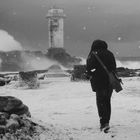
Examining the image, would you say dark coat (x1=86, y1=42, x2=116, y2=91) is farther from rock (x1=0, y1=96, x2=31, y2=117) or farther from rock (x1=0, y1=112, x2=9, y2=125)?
rock (x1=0, y1=112, x2=9, y2=125)

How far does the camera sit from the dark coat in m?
7.84

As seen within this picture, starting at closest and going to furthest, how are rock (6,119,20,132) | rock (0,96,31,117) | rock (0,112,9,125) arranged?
rock (6,119,20,132) → rock (0,112,9,125) → rock (0,96,31,117)

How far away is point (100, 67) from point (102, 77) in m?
0.19

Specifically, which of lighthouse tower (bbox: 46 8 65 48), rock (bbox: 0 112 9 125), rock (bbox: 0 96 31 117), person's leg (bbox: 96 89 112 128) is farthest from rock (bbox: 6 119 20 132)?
lighthouse tower (bbox: 46 8 65 48)

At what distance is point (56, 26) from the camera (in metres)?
86.6

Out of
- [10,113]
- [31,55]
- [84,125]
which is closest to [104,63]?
[84,125]

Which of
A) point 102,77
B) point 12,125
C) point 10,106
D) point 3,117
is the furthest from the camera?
point 10,106

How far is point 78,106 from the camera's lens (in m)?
12.7

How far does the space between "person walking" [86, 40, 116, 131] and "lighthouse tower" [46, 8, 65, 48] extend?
7900 cm

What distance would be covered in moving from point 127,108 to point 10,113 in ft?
14.7

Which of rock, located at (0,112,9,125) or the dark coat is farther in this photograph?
→ the dark coat

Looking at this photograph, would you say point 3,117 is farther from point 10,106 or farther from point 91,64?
point 91,64

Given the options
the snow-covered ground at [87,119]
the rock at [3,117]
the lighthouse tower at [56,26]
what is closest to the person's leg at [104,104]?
the snow-covered ground at [87,119]

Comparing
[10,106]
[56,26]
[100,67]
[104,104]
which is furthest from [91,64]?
[56,26]
